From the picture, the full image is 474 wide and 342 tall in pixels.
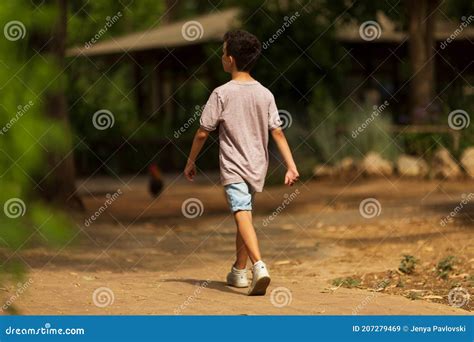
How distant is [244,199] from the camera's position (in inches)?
290

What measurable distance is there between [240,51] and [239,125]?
0.46 m

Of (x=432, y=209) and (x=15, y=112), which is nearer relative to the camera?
(x=15, y=112)

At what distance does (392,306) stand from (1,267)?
368cm

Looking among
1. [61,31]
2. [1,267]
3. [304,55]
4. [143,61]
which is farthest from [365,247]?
[143,61]

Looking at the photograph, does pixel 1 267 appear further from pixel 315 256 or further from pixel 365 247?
pixel 365 247
